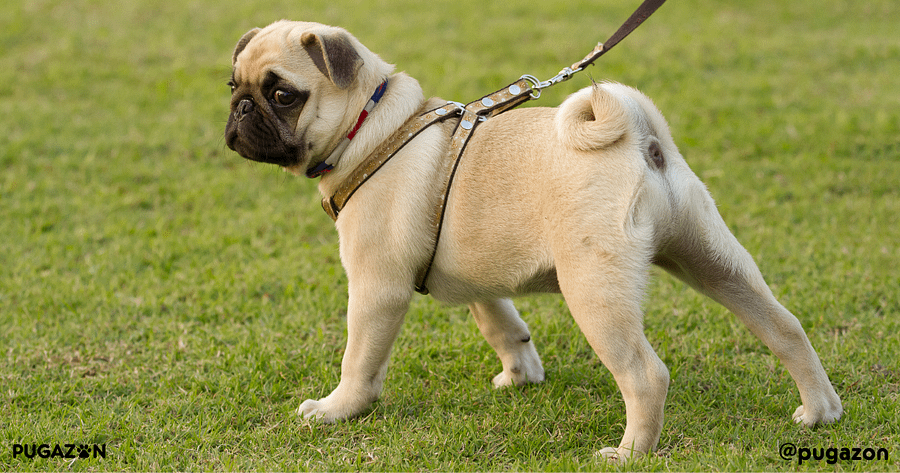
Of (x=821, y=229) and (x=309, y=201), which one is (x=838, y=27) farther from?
(x=309, y=201)

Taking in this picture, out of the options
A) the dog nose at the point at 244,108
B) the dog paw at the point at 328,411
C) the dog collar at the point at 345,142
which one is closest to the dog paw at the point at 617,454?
the dog paw at the point at 328,411

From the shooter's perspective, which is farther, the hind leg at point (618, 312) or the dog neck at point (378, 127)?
the dog neck at point (378, 127)

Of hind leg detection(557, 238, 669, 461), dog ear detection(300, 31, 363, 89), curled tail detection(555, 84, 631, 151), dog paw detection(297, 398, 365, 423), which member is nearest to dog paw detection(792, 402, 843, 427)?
hind leg detection(557, 238, 669, 461)

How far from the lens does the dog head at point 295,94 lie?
3697mm

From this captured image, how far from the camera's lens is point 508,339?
14.1ft

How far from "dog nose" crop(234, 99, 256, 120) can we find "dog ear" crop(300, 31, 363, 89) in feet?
1.23

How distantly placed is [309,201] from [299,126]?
369 cm

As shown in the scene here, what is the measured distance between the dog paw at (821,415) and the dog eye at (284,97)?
2924 millimetres

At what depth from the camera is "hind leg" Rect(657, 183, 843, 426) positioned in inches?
136

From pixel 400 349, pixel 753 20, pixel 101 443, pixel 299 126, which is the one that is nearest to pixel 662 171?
pixel 299 126

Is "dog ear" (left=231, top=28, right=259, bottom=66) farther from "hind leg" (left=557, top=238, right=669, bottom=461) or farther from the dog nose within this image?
"hind leg" (left=557, top=238, right=669, bottom=461)

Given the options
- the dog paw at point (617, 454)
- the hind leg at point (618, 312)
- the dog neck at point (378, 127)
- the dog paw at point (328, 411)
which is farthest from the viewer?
the dog paw at point (328, 411)

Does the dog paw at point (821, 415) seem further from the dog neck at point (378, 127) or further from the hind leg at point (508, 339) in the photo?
the dog neck at point (378, 127)

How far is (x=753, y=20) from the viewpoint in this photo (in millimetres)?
12297
